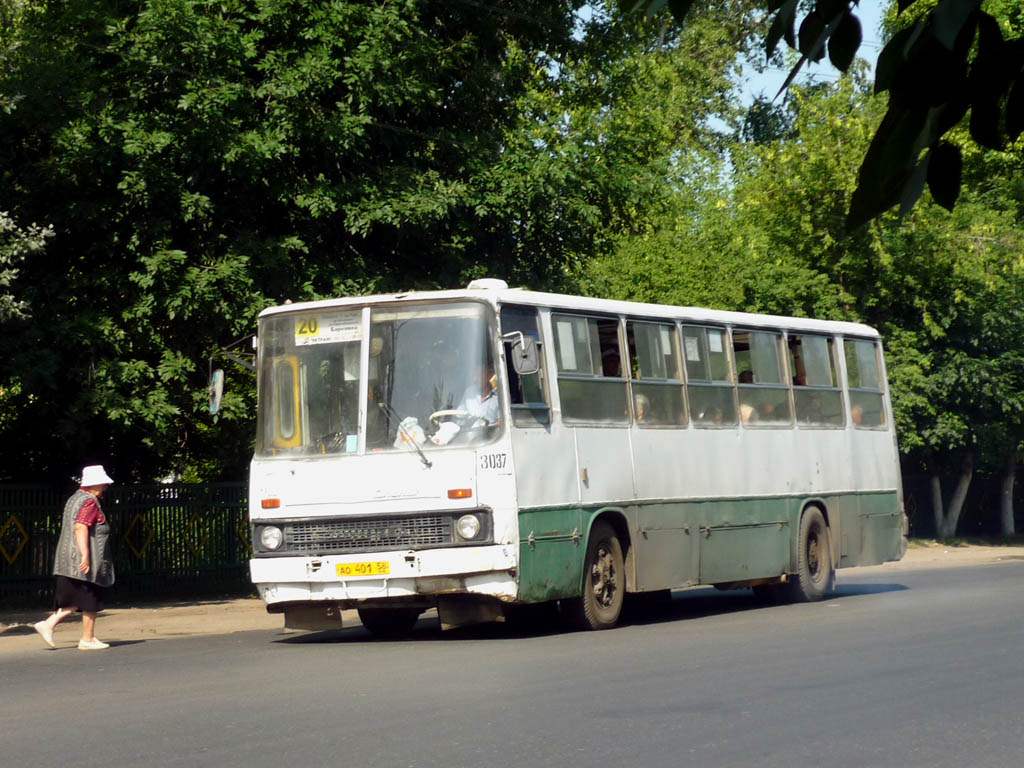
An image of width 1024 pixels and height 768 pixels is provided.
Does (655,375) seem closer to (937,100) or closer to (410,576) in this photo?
(410,576)

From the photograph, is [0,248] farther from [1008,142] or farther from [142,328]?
[1008,142]

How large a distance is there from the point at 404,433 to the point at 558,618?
12.8 feet

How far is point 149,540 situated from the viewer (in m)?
21.4

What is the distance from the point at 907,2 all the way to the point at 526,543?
1066cm

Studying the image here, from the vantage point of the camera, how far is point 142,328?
18844 mm

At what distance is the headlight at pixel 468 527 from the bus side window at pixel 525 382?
0.95m

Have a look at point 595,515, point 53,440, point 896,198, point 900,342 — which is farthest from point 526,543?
point 900,342

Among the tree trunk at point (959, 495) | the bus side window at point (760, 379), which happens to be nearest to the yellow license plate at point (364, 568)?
the bus side window at point (760, 379)

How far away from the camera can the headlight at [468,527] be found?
13633 mm

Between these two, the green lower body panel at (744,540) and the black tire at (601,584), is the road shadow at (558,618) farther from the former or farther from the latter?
the green lower body panel at (744,540)

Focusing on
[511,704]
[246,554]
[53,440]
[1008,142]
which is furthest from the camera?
[246,554]

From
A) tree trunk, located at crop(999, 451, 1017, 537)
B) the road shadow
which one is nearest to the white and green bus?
the road shadow

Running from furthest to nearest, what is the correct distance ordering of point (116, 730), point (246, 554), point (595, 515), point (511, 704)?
point (246, 554) → point (595, 515) → point (511, 704) → point (116, 730)

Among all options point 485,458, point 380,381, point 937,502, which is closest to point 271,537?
point 380,381
